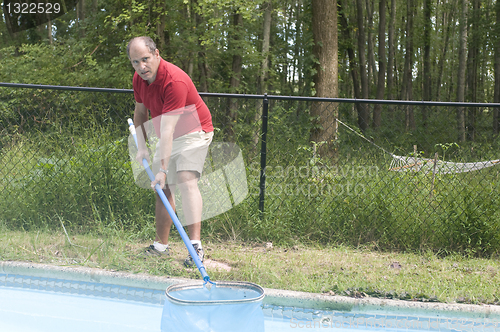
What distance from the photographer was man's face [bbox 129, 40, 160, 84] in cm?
264

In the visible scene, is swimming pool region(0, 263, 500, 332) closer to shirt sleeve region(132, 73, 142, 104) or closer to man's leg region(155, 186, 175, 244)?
man's leg region(155, 186, 175, 244)

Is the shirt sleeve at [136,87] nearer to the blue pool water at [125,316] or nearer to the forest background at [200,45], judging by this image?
the blue pool water at [125,316]

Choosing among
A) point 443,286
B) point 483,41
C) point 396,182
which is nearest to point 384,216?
point 396,182

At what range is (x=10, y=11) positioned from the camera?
50.5 feet

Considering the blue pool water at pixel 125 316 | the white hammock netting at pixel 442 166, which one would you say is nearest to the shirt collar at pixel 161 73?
the blue pool water at pixel 125 316

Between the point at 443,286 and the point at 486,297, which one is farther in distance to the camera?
the point at 443,286

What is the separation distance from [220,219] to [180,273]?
0.98 m

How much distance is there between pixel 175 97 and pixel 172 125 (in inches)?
7.6

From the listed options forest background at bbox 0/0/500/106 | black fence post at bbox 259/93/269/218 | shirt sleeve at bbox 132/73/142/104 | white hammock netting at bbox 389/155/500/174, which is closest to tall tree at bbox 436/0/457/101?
forest background at bbox 0/0/500/106

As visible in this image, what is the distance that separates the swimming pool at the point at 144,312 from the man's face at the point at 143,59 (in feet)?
4.71

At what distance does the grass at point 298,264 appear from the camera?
103 inches

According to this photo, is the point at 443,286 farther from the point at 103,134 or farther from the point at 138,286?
the point at 103,134

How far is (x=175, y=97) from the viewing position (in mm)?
2678

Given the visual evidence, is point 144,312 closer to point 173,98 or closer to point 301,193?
point 173,98
